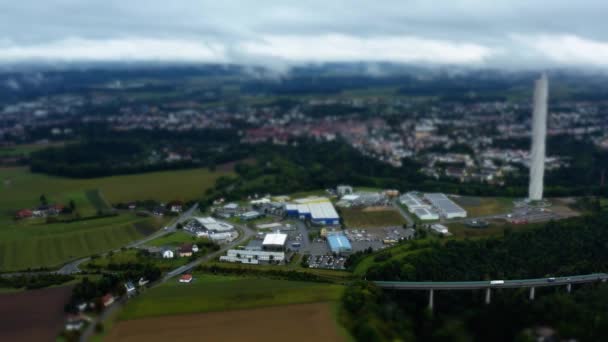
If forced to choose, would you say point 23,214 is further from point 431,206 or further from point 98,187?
point 431,206

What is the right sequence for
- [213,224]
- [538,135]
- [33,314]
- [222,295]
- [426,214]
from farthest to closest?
[538,135] < [426,214] < [213,224] < [222,295] < [33,314]

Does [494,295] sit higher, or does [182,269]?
[182,269]

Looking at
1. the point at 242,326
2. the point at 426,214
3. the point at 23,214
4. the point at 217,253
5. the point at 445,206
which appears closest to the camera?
the point at 242,326

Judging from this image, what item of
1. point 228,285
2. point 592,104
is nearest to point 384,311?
point 228,285

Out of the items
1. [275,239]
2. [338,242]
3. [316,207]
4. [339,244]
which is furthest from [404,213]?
[275,239]

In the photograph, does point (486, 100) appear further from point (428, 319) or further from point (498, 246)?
point (428, 319)

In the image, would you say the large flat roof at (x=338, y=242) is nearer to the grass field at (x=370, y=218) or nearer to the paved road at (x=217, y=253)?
the grass field at (x=370, y=218)
